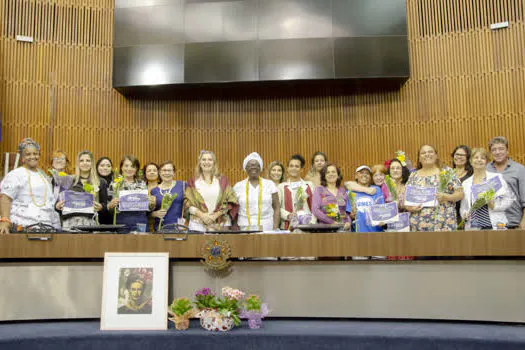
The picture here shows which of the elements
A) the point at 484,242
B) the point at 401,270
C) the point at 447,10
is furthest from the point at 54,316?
the point at 447,10

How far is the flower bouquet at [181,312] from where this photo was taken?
257 cm

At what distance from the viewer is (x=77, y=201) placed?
336cm

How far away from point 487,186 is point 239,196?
1.98 meters

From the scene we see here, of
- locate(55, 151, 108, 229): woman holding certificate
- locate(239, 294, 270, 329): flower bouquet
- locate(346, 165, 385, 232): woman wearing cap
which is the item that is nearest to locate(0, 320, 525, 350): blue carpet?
locate(239, 294, 270, 329): flower bouquet

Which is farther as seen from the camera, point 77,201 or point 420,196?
point 77,201

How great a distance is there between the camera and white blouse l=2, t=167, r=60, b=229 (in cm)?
365

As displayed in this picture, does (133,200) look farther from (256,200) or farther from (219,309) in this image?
(219,309)

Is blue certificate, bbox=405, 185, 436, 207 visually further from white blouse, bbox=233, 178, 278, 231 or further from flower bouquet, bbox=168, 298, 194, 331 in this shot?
flower bouquet, bbox=168, 298, 194, 331

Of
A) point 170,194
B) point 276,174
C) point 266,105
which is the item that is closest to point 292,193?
point 276,174

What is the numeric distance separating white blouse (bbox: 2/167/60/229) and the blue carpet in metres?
1.29

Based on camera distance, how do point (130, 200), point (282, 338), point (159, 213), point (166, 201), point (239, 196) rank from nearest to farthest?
point (282, 338) → point (130, 200) → point (166, 201) → point (159, 213) → point (239, 196)

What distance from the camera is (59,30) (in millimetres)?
7688

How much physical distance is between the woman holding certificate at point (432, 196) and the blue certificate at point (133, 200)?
1909 mm

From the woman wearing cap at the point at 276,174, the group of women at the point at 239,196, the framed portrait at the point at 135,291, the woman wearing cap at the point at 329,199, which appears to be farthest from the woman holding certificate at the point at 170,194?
the framed portrait at the point at 135,291
